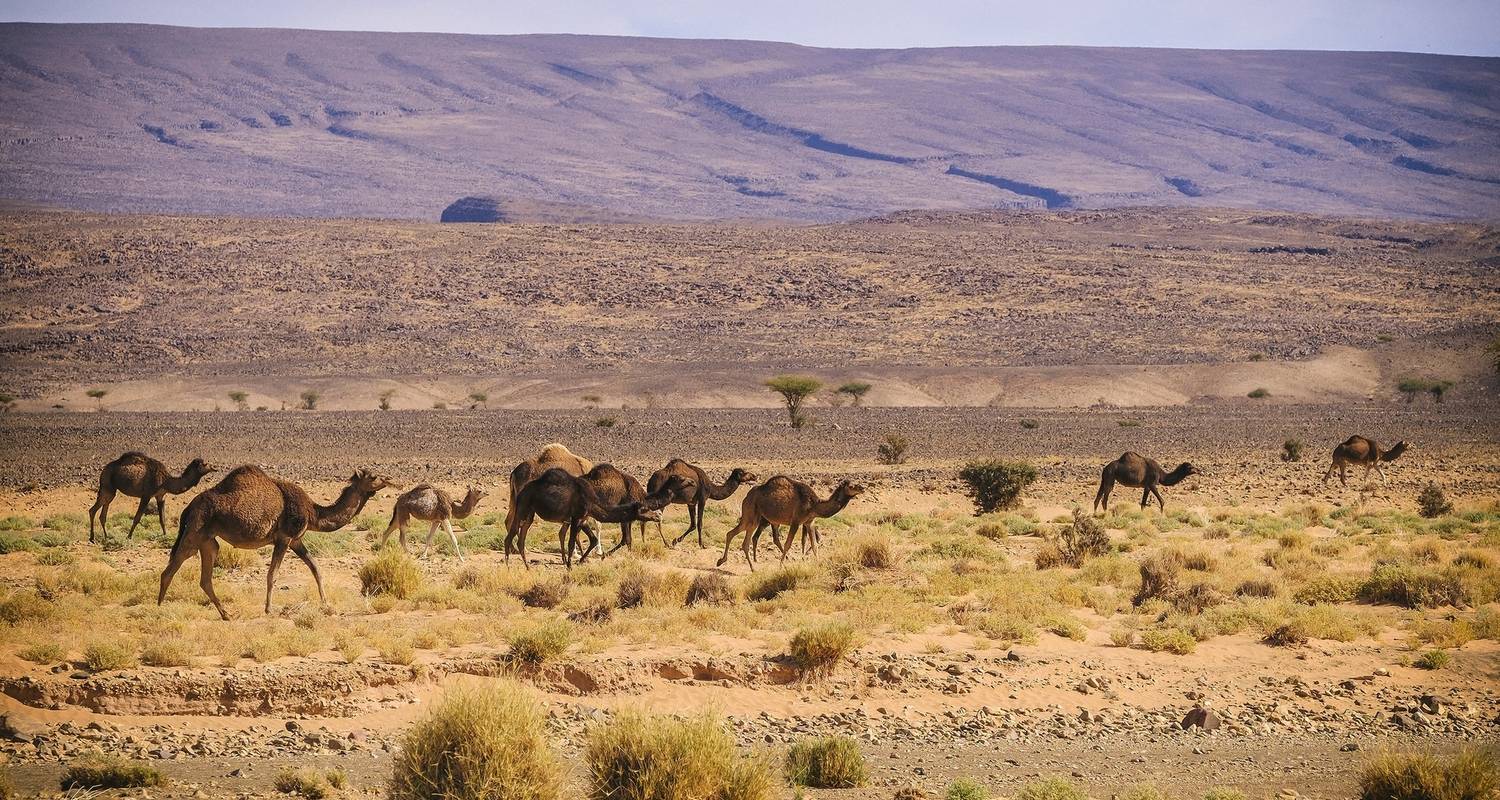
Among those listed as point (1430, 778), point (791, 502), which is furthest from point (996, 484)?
point (1430, 778)

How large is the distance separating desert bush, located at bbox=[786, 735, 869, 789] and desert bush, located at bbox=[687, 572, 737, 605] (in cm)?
559

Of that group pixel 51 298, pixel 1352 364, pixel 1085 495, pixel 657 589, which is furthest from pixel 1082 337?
pixel 657 589

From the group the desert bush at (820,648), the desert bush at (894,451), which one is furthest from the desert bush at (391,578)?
the desert bush at (894,451)

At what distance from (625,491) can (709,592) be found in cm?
398

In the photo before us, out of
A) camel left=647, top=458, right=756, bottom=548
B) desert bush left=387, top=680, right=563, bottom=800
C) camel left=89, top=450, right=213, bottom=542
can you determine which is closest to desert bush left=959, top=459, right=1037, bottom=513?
camel left=647, top=458, right=756, bottom=548

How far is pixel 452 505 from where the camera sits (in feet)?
67.7

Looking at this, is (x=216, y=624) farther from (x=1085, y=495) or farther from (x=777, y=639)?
(x=1085, y=495)

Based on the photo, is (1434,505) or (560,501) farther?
(1434,505)

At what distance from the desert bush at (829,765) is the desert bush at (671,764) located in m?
1.06

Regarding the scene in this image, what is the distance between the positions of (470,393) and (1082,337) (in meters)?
35.1

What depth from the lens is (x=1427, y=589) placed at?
17312 mm

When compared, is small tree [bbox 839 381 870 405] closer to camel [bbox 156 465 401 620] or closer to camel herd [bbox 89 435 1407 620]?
camel herd [bbox 89 435 1407 620]

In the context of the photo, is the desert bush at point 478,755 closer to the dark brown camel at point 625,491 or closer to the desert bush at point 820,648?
the desert bush at point 820,648

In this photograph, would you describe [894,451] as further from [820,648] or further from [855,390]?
[820,648]
